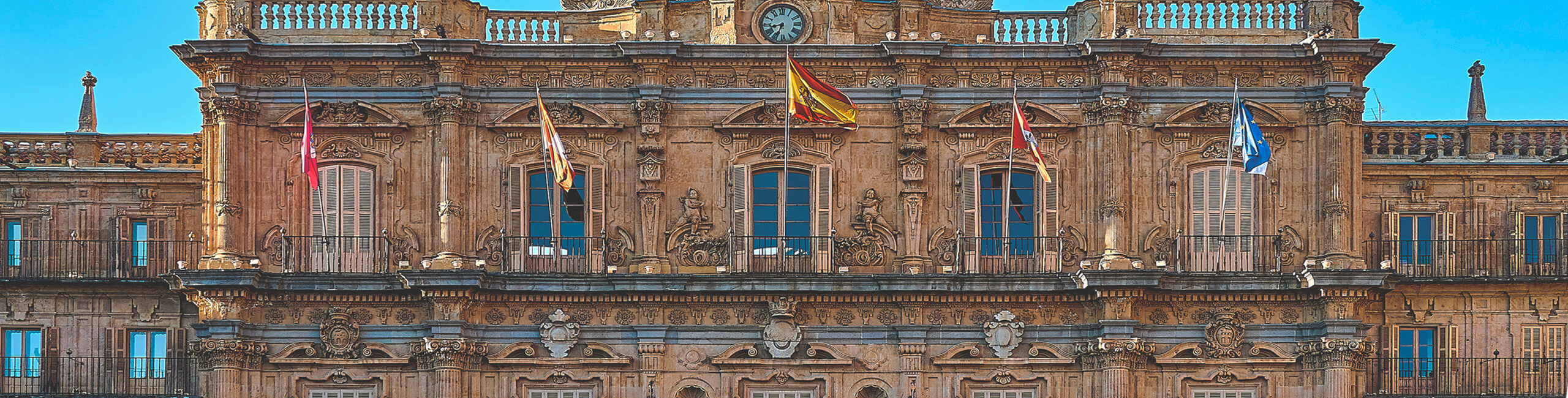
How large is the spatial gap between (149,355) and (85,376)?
1.16 m

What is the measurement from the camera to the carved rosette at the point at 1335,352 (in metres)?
32.6

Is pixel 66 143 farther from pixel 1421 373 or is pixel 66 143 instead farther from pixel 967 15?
pixel 1421 373

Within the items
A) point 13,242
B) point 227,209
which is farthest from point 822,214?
point 13,242

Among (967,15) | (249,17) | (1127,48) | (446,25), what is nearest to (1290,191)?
(1127,48)

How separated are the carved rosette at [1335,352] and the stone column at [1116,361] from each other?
2636mm

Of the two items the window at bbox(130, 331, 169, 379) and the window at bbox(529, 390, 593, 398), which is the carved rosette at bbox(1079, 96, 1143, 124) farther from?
the window at bbox(130, 331, 169, 379)

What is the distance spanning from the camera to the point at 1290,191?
33.8 m

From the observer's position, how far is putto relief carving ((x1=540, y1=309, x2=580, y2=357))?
33.1 meters

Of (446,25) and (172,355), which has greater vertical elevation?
(446,25)

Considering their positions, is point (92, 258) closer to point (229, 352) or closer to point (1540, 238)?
point (229, 352)

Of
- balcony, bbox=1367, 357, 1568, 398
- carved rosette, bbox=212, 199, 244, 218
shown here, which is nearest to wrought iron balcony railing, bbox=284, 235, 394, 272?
carved rosette, bbox=212, 199, 244, 218

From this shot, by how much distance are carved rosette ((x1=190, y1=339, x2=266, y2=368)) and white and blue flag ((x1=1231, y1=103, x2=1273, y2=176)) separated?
1684 centimetres

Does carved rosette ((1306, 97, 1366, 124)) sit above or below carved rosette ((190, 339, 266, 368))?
above

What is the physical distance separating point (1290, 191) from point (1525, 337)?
17.4 ft
